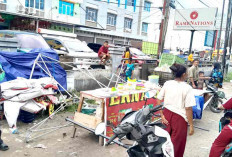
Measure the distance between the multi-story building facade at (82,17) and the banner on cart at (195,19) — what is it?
3551mm

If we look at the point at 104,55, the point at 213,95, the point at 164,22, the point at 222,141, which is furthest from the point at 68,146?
the point at 164,22

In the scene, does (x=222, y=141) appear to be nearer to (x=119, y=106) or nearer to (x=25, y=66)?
(x=119, y=106)

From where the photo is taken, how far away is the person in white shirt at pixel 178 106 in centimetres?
329

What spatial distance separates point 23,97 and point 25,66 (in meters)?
1.59

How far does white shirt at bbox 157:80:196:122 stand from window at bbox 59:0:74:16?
23.2m

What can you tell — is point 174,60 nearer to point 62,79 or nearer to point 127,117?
point 62,79

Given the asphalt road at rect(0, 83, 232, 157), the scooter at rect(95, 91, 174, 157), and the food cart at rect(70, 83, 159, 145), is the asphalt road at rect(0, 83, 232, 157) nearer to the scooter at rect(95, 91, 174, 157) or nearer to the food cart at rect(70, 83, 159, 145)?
the food cart at rect(70, 83, 159, 145)

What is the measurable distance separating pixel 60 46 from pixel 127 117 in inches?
326

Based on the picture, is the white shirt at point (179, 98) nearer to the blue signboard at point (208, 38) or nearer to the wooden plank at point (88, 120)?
the wooden plank at point (88, 120)

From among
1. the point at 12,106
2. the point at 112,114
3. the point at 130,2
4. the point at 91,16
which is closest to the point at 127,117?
the point at 112,114

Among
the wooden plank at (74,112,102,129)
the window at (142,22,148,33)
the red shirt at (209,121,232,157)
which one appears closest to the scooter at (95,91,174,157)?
the red shirt at (209,121,232,157)

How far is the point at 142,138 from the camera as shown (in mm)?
2223

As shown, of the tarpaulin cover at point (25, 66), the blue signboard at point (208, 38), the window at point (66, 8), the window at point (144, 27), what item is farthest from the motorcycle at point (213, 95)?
the window at point (144, 27)

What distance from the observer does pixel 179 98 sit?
3295 mm
